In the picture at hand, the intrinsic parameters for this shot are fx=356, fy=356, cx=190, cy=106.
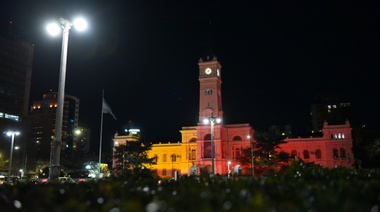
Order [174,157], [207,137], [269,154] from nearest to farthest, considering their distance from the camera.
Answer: [269,154], [207,137], [174,157]

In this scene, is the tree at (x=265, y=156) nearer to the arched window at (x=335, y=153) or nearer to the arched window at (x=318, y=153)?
the arched window at (x=318, y=153)

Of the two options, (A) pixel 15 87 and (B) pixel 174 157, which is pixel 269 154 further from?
(A) pixel 15 87

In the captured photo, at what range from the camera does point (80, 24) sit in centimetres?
1880

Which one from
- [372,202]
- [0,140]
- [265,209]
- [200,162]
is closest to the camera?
[265,209]

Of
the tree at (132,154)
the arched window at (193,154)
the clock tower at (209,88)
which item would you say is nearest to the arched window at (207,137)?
the clock tower at (209,88)

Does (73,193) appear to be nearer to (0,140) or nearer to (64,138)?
(0,140)

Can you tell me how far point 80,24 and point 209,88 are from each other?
70.7 meters

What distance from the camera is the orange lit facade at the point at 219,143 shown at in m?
83.5

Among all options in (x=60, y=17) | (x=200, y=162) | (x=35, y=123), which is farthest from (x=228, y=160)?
(x=35, y=123)

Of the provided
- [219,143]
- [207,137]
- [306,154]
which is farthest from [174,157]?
[306,154]

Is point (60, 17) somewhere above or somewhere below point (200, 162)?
above

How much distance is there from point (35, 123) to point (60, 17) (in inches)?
5576

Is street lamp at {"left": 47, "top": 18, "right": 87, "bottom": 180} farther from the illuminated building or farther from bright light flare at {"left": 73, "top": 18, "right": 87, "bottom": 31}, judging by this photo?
the illuminated building

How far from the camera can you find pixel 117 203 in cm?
707
